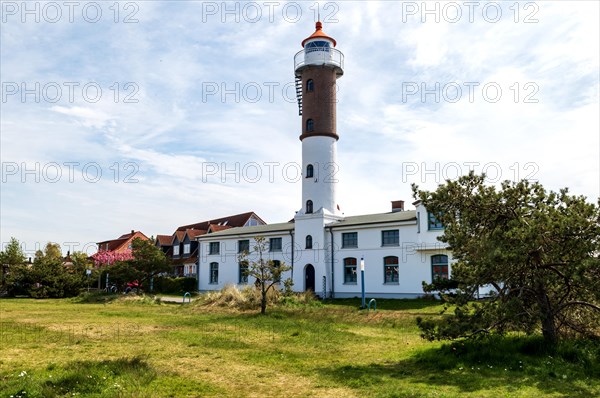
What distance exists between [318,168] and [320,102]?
461cm

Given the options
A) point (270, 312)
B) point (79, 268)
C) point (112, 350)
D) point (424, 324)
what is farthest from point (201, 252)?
point (424, 324)

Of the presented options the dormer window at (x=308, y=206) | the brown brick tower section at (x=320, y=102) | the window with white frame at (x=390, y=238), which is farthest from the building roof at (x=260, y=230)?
the window with white frame at (x=390, y=238)

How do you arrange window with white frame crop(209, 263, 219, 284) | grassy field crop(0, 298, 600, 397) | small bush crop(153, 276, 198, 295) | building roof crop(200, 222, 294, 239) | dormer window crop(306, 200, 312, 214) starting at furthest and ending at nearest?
small bush crop(153, 276, 198, 295)
window with white frame crop(209, 263, 219, 284)
building roof crop(200, 222, 294, 239)
dormer window crop(306, 200, 312, 214)
grassy field crop(0, 298, 600, 397)

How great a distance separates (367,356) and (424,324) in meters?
1.63

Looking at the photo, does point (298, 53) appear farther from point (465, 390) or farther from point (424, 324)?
point (465, 390)

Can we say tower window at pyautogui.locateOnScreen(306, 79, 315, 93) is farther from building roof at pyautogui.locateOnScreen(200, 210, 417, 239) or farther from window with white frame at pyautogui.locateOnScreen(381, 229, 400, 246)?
window with white frame at pyautogui.locateOnScreen(381, 229, 400, 246)

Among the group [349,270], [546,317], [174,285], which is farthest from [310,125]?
[546,317]

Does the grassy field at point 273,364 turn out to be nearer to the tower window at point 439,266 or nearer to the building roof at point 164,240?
the tower window at point 439,266

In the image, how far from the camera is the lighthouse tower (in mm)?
34750

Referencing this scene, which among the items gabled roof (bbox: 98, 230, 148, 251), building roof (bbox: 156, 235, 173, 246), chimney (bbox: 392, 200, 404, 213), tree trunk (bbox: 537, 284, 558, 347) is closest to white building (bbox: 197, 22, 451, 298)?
chimney (bbox: 392, 200, 404, 213)

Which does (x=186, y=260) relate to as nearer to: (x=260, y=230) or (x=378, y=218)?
(x=260, y=230)

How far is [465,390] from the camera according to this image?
8.51 m

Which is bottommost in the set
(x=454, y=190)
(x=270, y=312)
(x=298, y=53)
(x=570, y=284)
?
(x=270, y=312)

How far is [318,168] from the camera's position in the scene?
35156 millimetres
